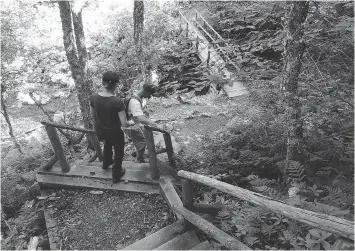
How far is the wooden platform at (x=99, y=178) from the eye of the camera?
5738mm

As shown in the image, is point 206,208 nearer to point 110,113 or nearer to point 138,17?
point 110,113

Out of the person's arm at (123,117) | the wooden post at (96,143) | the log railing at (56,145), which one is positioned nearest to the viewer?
the person's arm at (123,117)

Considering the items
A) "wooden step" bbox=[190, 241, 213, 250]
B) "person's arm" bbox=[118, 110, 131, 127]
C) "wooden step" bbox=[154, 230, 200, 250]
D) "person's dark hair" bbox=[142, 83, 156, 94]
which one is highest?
"person's dark hair" bbox=[142, 83, 156, 94]

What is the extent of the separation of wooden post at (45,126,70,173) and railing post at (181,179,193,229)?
3.04 metres

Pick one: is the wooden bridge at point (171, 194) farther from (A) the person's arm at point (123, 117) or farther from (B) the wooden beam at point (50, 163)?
(A) the person's arm at point (123, 117)

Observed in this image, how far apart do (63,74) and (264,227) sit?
1623cm

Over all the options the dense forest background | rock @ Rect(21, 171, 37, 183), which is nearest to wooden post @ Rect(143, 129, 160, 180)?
the dense forest background

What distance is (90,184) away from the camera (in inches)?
233

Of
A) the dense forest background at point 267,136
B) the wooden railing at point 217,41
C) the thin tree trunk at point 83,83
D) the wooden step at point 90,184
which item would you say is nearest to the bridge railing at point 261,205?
the dense forest background at point 267,136

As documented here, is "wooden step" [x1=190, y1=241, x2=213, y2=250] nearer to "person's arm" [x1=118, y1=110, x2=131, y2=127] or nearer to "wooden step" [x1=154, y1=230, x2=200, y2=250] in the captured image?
"wooden step" [x1=154, y1=230, x2=200, y2=250]

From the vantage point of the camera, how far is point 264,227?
3984 mm

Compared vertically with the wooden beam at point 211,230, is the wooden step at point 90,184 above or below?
below

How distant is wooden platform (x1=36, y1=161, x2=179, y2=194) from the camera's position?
5738 millimetres

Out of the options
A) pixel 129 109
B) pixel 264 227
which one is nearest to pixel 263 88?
pixel 129 109
